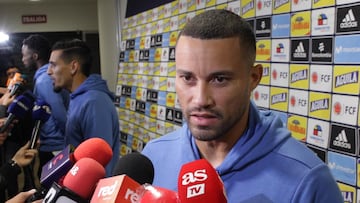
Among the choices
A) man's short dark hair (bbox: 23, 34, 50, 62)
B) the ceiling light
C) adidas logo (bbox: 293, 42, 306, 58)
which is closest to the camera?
adidas logo (bbox: 293, 42, 306, 58)

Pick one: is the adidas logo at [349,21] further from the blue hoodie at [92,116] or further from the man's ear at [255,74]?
the blue hoodie at [92,116]

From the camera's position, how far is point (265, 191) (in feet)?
2.67

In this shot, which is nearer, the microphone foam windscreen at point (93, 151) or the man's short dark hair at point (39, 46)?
the microphone foam windscreen at point (93, 151)

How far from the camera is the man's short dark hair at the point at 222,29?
84cm

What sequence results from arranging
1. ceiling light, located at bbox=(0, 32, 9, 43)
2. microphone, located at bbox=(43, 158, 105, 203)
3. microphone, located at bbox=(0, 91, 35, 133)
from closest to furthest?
microphone, located at bbox=(43, 158, 105, 203)
microphone, located at bbox=(0, 91, 35, 133)
ceiling light, located at bbox=(0, 32, 9, 43)

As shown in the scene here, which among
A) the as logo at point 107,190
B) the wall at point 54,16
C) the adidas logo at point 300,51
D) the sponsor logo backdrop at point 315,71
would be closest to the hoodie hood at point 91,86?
the sponsor logo backdrop at point 315,71

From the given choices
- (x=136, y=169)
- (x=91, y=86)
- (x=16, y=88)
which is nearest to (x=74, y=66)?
(x=91, y=86)

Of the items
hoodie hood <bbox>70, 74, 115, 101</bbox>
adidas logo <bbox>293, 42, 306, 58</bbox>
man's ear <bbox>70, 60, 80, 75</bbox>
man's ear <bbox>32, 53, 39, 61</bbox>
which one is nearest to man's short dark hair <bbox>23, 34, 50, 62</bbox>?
man's ear <bbox>32, 53, 39, 61</bbox>

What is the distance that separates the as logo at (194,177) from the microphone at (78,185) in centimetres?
23

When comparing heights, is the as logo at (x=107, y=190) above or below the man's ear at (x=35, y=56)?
below

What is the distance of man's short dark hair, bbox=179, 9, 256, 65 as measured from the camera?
2.76 feet

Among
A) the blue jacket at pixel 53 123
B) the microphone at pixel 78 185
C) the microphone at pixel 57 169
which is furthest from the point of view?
the blue jacket at pixel 53 123

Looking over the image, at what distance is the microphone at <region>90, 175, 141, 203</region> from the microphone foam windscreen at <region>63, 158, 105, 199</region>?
124 mm

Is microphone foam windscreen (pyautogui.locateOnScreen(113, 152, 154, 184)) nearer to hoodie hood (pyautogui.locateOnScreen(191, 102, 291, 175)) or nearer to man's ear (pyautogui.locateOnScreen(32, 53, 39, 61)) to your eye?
hoodie hood (pyautogui.locateOnScreen(191, 102, 291, 175))
